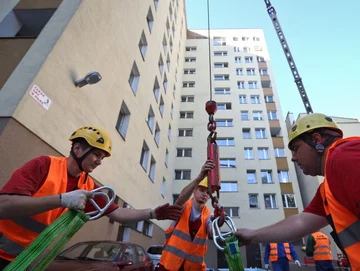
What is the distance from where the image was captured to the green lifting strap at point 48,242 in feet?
4.56

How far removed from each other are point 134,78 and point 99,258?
8487 millimetres

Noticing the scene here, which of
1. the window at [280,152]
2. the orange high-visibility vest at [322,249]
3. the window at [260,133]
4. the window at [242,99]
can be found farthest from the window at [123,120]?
the window at [242,99]

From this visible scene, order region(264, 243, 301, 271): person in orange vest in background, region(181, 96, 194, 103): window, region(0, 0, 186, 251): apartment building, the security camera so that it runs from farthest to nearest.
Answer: region(181, 96, 194, 103): window → region(264, 243, 301, 271): person in orange vest in background → the security camera → region(0, 0, 186, 251): apartment building

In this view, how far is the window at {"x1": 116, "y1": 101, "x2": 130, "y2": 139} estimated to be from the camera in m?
9.21

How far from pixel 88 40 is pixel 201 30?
29404 millimetres

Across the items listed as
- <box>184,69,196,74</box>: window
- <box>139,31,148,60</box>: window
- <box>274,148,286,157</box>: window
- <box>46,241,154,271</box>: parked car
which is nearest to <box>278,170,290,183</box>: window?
<box>274,148,286,157</box>: window

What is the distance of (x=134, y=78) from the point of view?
10930 millimetres

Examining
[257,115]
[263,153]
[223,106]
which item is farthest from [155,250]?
[223,106]

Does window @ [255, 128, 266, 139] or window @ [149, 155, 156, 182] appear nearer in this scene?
window @ [149, 155, 156, 182]

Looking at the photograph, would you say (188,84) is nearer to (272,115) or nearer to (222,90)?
(222,90)

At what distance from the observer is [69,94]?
553 centimetres

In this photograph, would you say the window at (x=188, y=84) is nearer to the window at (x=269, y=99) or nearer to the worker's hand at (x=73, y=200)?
the window at (x=269, y=99)

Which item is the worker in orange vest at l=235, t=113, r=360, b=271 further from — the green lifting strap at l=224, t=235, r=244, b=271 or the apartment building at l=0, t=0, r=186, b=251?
the apartment building at l=0, t=0, r=186, b=251

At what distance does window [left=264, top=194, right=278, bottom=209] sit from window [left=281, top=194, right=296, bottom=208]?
77 centimetres
